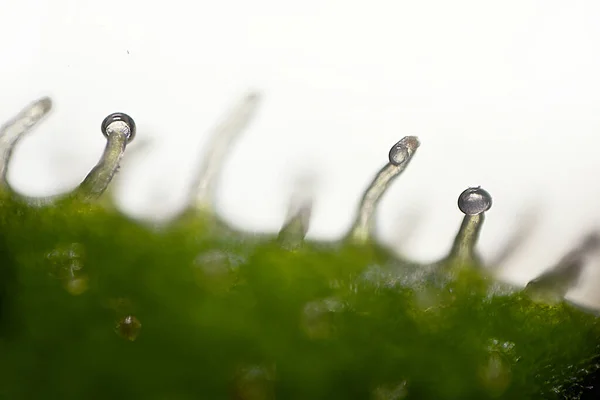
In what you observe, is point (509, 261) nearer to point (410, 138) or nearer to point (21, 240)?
point (410, 138)

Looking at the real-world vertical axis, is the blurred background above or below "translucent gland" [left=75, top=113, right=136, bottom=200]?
above

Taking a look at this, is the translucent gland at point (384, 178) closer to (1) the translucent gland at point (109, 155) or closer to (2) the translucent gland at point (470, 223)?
(2) the translucent gland at point (470, 223)

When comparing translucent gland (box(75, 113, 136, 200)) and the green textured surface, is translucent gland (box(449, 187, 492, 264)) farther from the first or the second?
translucent gland (box(75, 113, 136, 200))

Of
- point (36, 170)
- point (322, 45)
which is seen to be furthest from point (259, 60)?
point (36, 170)

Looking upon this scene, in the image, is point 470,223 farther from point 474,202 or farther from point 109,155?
point 109,155

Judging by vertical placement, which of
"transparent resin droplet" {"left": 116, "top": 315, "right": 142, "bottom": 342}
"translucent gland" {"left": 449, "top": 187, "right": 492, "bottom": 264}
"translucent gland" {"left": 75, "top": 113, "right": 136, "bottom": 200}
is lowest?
"transparent resin droplet" {"left": 116, "top": 315, "right": 142, "bottom": 342}

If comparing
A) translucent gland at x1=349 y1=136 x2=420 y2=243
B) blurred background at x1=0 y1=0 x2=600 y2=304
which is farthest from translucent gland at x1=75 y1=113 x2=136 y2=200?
translucent gland at x1=349 y1=136 x2=420 y2=243

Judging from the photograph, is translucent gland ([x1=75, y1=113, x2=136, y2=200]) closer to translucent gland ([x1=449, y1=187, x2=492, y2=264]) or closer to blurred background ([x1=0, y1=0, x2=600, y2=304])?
blurred background ([x1=0, y1=0, x2=600, y2=304])
